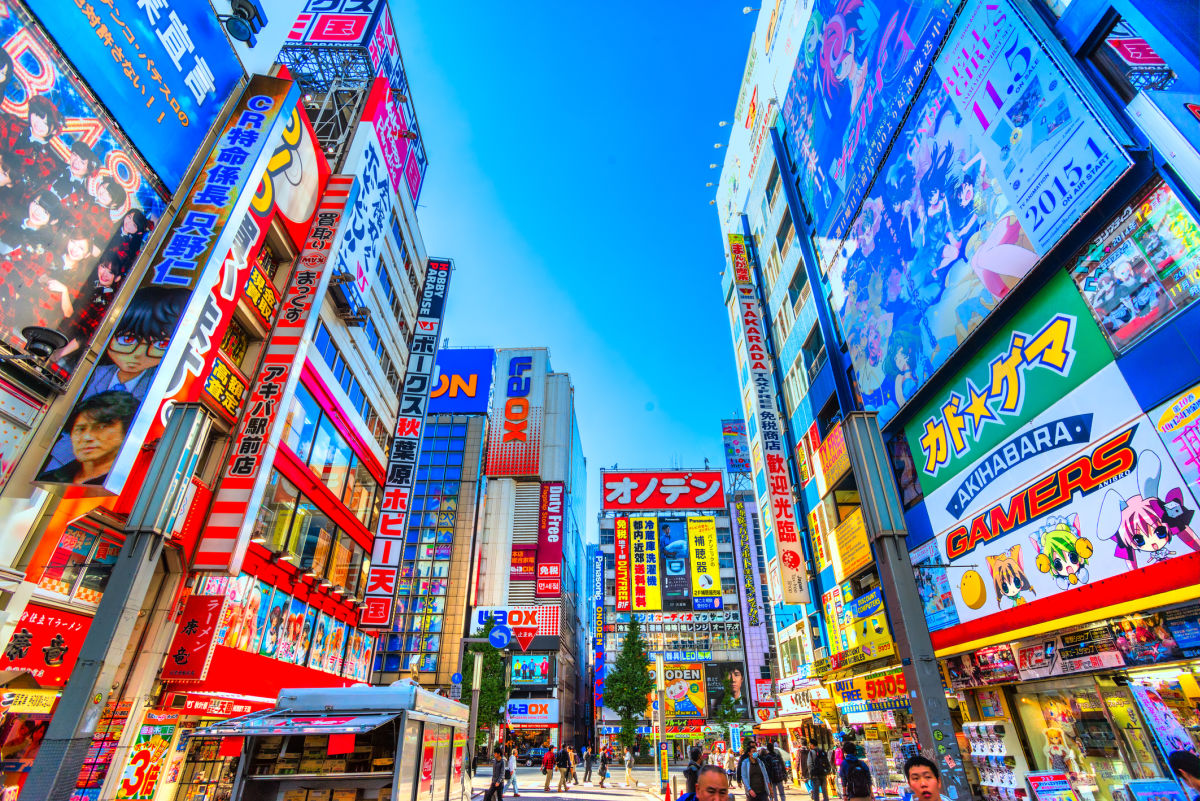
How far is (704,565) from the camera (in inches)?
2665

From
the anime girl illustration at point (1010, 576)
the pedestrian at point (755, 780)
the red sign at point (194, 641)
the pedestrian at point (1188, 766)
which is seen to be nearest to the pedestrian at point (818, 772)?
the pedestrian at point (755, 780)

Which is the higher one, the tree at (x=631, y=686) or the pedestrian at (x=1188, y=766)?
the tree at (x=631, y=686)

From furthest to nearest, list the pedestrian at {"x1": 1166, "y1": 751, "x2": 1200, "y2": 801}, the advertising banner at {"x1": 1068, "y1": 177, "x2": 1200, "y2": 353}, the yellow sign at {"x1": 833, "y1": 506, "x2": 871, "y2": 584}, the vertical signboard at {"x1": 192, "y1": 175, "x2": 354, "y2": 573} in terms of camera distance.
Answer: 1. the yellow sign at {"x1": 833, "y1": 506, "x2": 871, "y2": 584}
2. the vertical signboard at {"x1": 192, "y1": 175, "x2": 354, "y2": 573}
3. the advertising banner at {"x1": 1068, "y1": 177, "x2": 1200, "y2": 353}
4. the pedestrian at {"x1": 1166, "y1": 751, "x2": 1200, "y2": 801}

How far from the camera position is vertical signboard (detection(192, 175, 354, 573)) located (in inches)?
549

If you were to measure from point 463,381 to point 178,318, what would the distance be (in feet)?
145

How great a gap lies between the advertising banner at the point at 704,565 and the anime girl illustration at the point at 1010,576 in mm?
55428

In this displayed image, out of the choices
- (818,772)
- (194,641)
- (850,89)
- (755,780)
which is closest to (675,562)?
(818,772)

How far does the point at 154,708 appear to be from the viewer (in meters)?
12.1

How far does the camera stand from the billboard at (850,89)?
51.8 ft

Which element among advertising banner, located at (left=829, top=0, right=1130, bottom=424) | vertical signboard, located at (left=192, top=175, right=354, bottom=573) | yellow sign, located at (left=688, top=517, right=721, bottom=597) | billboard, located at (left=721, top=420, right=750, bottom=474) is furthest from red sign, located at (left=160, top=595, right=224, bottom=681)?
billboard, located at (left=721, top=420, right=750, bottom=474)

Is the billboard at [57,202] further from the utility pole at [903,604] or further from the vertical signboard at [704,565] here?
the vertical signboard at [704,565]

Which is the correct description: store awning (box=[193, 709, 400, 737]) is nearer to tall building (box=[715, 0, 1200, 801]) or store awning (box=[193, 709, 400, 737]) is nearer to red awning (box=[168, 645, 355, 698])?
red awning (box=[168, 645, 355, 698])

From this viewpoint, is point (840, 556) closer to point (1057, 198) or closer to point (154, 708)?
point (1057, 198)

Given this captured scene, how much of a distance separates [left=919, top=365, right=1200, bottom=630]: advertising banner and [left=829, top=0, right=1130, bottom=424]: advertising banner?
323 cm
